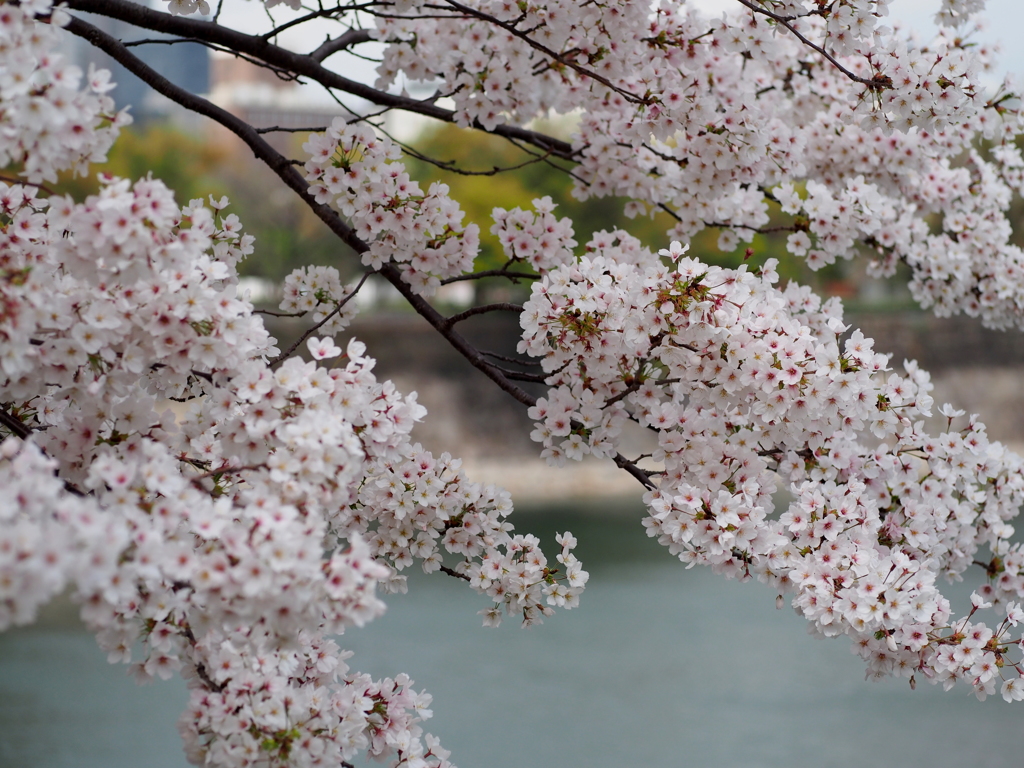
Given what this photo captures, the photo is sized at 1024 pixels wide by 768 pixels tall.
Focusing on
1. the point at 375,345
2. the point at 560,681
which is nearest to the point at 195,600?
the point at 560,681

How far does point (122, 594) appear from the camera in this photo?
2053mm

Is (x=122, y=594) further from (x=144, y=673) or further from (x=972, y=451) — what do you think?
(x=972, y=451)

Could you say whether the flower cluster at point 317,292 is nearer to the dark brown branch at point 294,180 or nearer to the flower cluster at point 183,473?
the dark brown branch at point 294,180

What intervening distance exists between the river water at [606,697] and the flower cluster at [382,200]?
7.08m

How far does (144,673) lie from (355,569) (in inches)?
35.3

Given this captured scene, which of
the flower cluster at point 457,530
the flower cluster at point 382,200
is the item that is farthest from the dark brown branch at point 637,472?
the flower cluster at point 382,200

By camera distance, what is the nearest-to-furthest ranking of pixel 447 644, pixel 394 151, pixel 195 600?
1. pixel 195 600
2. pixel 394 151
3. pixel 447 644

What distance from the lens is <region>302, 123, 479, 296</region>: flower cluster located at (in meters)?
3.82

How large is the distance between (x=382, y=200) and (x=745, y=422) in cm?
155

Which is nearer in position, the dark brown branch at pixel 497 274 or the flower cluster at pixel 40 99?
the flower cluster at pixel 40 99

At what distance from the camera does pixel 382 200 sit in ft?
12.7

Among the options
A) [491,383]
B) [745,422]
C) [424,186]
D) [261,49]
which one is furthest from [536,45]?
[424,186]

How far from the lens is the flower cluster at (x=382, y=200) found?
3.82 meters

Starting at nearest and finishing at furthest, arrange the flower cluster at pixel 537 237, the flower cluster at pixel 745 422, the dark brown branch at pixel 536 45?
the flower cluster at pixel 745 422 → the dark brown branch at pixel 536 45 → the flower cluster at pixel 537 237
